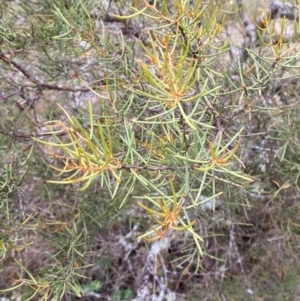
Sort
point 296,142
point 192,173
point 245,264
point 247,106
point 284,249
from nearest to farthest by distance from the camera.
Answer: point 192,173 < point 247,106 < point 296,142 < point 284,249 < point 245,264

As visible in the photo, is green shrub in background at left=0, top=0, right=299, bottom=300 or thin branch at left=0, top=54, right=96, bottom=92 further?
thin branch at left=0, top=54, right=96, bottom=92

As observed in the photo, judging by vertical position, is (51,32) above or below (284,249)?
above

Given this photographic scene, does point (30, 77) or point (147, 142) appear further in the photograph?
point (30, 77)

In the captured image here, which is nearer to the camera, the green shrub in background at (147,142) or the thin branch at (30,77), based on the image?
the green shrub in background at (147,142)

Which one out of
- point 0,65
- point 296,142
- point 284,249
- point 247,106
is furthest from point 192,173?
point 284,249

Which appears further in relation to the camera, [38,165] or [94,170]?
[38,165]

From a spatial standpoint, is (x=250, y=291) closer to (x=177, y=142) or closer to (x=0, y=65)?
(x=177, y=142)

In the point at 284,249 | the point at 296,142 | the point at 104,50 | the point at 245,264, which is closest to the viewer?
the point at 104,50

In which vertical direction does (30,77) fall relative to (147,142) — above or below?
below
